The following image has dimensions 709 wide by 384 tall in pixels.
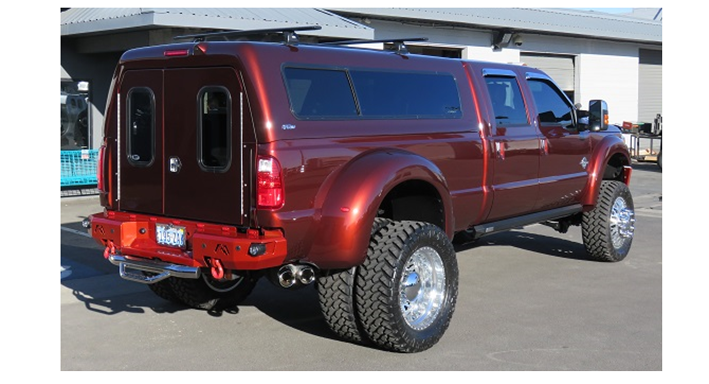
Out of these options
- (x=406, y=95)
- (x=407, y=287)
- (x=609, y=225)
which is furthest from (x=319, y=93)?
(x=609, y=225)

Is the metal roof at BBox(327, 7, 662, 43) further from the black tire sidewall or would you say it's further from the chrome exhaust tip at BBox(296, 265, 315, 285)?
the chrome exhaust tip at BBox(296, 265, 315, 285)

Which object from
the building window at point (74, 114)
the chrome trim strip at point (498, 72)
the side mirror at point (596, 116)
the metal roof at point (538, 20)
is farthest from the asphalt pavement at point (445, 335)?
the metal roof at point (538, 20)

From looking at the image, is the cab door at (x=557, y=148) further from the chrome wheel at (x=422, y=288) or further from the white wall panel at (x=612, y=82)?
the white wall panel at (x=612, y=82)

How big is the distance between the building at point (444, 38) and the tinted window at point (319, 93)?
Result: 24.5 ft

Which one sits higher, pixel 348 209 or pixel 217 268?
pixel 348 209

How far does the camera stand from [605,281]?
8.38m

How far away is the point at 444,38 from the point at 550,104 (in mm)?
11720

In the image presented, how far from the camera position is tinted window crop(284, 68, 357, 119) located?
5762 mm

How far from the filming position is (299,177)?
5570mm

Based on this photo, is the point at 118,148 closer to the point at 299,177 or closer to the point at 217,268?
the point at 217,268

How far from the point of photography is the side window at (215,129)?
5676 millimetres

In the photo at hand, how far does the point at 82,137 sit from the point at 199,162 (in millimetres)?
11890

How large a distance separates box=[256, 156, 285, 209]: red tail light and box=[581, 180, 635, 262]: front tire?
15.3ft

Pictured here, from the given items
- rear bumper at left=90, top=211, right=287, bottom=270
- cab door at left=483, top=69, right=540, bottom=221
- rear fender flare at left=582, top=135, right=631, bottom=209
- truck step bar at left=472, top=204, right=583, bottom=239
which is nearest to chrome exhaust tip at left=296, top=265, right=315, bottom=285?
rear bumper at left=90, top=211, right=287, bottom=270
